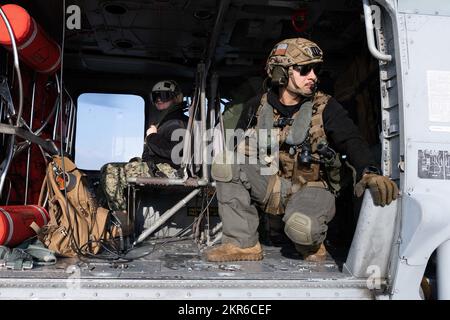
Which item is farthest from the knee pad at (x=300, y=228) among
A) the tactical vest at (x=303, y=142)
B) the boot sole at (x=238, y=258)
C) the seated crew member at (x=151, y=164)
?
the seated crew member at (x=151, y=164)

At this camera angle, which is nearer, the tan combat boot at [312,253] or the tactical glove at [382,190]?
the tactical glove at [382,190]

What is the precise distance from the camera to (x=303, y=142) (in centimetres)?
314

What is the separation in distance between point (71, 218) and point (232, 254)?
44.2 inches

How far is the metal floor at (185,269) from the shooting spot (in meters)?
2.33

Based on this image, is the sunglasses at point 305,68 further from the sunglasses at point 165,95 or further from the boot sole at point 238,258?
the sunglasses at point 165,95

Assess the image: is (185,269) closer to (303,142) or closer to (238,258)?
(238,258)

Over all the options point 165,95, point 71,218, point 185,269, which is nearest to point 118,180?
point 165,95

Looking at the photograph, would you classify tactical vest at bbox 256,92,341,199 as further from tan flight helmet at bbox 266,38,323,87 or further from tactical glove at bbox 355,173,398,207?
tactical glove at bbox 355,173,398,207

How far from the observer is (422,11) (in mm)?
2445

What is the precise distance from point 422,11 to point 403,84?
1.45 ft

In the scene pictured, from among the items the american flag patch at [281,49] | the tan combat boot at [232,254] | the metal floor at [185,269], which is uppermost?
the american flag patch at [281,49]

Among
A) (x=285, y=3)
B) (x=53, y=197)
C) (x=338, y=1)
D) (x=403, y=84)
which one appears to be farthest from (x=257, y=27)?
(x=53, y=197)

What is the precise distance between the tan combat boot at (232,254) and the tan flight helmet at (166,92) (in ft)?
6.57

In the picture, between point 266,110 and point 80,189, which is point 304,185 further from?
point 80,189
